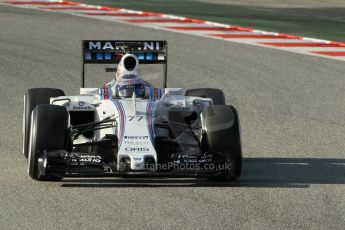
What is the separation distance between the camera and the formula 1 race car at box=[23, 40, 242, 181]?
1093cm

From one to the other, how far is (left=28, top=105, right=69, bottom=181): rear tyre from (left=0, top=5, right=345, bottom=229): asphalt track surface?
0.22m

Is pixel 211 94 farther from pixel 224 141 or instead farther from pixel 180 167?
pixel 180 167

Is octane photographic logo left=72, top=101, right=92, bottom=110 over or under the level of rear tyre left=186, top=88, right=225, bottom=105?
over

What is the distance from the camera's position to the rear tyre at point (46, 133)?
11133 mm

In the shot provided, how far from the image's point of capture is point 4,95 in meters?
17.2

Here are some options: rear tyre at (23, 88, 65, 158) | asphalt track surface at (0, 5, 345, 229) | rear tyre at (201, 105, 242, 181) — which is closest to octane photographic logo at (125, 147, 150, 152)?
asphalt track surface at (0, 5, 345, 229)

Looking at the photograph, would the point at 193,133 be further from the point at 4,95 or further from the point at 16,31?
the point at 16,31

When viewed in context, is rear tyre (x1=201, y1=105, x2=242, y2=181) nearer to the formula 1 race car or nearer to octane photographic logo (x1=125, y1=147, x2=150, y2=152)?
the formula 1 race car

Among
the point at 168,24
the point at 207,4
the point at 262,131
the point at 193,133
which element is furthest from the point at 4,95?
the point at 207,4

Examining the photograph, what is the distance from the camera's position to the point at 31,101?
12594 millimetres

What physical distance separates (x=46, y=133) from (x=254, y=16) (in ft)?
56.0

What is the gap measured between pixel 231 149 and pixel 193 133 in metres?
0.72

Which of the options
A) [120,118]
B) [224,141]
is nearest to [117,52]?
[120,118]

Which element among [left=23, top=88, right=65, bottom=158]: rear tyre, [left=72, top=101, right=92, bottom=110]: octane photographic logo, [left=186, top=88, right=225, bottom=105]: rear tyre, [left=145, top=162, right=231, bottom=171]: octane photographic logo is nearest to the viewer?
[left=145, top=162, right=231, bottom=171]: octane photographic logo
